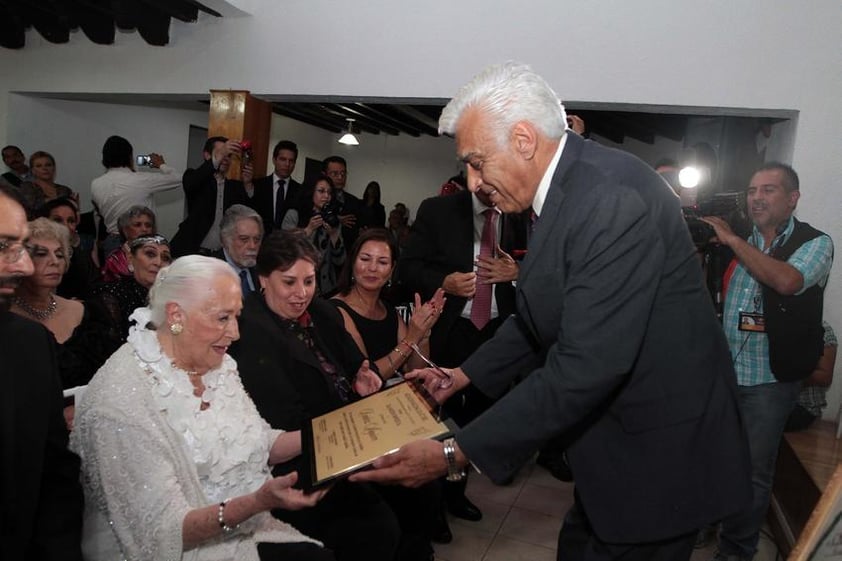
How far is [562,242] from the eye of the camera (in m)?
1.23

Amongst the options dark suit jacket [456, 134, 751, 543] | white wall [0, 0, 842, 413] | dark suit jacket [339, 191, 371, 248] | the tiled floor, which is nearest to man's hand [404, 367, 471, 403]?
dark suit jacket [456, 134, 751, 543]

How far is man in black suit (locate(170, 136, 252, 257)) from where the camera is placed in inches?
168

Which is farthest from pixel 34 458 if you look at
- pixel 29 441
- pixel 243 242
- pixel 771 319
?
pixel 771 319

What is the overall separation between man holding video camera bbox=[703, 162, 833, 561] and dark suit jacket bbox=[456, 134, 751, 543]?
141 centimetres

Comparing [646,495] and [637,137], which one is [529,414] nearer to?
[646,495]

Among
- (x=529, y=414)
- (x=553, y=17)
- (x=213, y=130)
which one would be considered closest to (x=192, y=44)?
(x=213, y=130)

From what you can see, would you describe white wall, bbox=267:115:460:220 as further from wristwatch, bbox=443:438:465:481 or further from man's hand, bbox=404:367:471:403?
wristwatch, bbox=443:438:465:481

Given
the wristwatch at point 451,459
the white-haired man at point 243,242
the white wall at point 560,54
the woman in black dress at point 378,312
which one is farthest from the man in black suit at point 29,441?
the white wall at point 560,54

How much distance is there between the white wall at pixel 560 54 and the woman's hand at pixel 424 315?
210cm

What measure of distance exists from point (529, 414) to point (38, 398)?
1056 millimetres

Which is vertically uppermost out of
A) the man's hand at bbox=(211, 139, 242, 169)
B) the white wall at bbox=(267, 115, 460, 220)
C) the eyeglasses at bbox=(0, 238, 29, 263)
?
the white wall at bbox=(267, 115, 460, 220)

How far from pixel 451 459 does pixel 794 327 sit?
1.92m

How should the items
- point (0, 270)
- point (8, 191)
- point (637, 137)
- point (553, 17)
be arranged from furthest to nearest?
1. point (637, 137)
2. point (553, 17)
3. point (8, 191)
4. point (0, 270)

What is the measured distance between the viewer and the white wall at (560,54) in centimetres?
345
